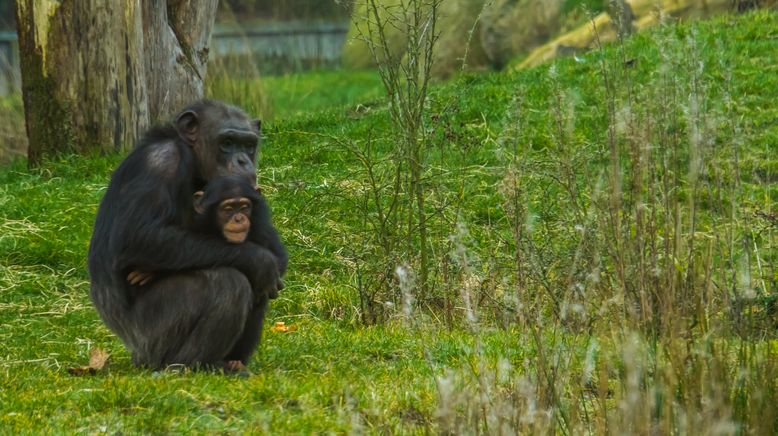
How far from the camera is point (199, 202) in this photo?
5.96 meters

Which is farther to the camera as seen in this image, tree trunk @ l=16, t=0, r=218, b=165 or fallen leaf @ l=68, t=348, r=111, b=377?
tree trunk @ l=16, t=0, r=218, b=165

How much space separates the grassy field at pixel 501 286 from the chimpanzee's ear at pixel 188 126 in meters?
1.16

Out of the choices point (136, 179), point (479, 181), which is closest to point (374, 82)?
point (479, 181)

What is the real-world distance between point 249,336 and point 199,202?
2.36 feet

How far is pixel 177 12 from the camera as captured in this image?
12297 millimetres

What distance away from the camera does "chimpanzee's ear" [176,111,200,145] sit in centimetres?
625

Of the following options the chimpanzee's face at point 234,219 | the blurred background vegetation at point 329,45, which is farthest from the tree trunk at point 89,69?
the chimpanzee's face at point 234,219

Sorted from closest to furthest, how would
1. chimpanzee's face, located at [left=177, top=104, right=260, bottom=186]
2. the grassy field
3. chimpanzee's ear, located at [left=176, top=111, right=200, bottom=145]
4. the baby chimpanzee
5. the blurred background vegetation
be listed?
the grassy field
the baby chimpanzee
chimpanzee's face, located at [left=177, top=104, right=260, bottom=186]
chimpanzee's ear, located at [left=176, top=111, right=200, bottom=145]
the blurred background vegetation

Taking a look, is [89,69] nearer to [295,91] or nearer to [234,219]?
[234,219]

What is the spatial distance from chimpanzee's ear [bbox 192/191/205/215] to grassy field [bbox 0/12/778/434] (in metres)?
0.77

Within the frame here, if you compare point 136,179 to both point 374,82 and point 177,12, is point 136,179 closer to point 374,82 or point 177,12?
point 177,12

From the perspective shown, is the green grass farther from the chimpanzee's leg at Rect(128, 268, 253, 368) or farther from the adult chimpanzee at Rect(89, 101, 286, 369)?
the chimpanzee's leg at Rect(128, 268, 253, 368)

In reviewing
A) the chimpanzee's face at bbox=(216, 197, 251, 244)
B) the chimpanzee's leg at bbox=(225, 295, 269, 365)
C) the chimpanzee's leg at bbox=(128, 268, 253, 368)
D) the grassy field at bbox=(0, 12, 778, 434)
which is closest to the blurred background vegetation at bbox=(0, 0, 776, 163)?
the grassy field at bbox=(0, 12, 778, 434)

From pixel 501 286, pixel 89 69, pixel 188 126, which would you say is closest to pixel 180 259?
pixel 188 126
